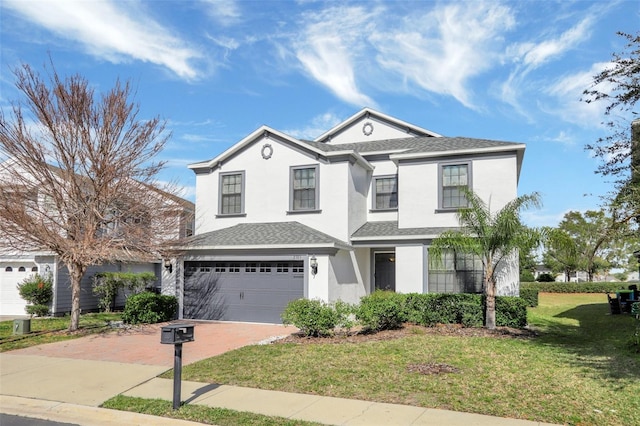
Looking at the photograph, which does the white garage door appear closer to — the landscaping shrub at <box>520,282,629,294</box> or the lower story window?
the lower story window

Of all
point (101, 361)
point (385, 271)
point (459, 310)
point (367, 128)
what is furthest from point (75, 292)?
point (367, 128)

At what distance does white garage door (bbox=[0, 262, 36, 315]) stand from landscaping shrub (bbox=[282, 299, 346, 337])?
1407cm

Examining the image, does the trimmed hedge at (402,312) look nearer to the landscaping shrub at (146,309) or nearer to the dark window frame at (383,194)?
the dark window frame at (383,194)

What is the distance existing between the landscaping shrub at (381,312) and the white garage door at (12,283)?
15.5m

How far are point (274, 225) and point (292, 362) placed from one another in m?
9.10

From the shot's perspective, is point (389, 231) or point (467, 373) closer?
point (467, 373)

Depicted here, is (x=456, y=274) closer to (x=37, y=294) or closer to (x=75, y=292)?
(x=75, y=292)

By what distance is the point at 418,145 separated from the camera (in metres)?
20.1

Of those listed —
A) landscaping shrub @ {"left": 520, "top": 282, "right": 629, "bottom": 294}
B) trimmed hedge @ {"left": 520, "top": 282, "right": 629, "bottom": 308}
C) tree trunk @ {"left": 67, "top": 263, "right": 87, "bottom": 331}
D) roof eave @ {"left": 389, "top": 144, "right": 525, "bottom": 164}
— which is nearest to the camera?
tree trunk @ {"left": 67, "top": 263, "right": 87, "bottom": 331}

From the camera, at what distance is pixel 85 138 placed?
51.3 feet

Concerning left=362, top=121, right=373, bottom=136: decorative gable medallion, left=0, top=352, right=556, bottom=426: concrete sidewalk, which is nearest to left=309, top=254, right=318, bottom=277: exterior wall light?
left=0, top=352, right=556, bottom=426: concrete sidewalk

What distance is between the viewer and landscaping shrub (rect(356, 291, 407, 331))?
551 inches

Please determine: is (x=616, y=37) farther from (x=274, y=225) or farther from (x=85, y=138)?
(x=85, y=138)

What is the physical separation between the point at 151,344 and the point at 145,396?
17.9 feet
